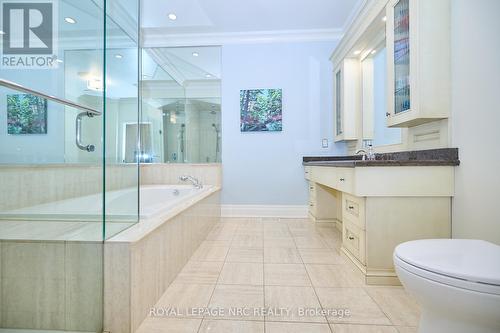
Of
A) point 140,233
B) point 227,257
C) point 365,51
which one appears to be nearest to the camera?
point 140,233

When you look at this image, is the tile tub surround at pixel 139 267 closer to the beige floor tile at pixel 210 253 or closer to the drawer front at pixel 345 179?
the beige floor tile at pixel 210 253

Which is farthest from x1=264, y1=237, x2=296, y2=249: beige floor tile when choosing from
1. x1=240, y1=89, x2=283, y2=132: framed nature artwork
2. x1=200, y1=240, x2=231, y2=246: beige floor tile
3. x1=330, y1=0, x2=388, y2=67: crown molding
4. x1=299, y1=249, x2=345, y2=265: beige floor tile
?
x1=330, y1=0, x2=388, y2=67: crown molding

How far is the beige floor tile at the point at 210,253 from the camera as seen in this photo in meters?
2.01

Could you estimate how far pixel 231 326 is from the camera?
1.18 m

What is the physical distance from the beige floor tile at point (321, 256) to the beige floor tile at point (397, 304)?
425mm

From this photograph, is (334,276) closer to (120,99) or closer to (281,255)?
(281,255)

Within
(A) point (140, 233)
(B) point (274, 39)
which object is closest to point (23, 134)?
(A) point (140, 233)

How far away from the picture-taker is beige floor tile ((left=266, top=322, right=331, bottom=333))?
1.15 metres

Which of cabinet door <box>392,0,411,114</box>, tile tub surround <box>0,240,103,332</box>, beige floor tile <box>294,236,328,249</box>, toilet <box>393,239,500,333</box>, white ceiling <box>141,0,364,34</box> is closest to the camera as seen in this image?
toilet <box>393,239,500,333</box>

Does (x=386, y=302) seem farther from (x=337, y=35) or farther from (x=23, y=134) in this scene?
(x=337, y=35)

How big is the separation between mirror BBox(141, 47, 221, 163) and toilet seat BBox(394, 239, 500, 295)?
280 centimetres

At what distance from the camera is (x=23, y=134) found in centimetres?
Result: 156

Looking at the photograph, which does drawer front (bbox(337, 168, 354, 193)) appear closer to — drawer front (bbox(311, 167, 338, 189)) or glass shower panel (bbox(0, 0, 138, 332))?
drawer front (bbox(311, 167, 338, 189))

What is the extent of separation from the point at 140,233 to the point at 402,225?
152cm
